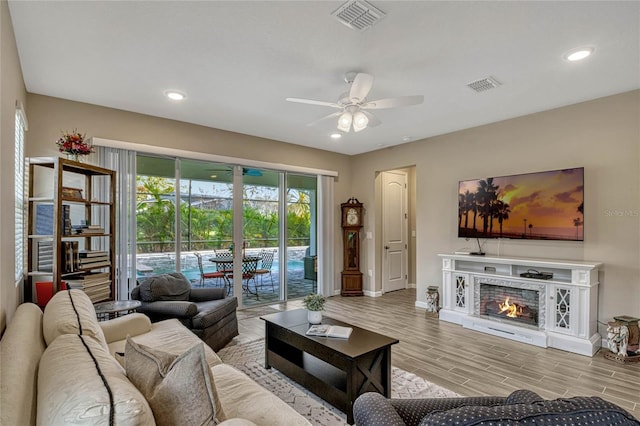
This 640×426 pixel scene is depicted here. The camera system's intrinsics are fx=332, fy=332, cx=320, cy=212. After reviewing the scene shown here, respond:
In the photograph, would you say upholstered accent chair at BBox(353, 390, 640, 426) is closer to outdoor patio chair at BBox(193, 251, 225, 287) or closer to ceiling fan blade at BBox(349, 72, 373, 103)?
ceiling fan blade at BBox(349, 72, 373, 103)

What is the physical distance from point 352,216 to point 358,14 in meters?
4.50

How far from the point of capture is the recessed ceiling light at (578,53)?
2580 millimetres

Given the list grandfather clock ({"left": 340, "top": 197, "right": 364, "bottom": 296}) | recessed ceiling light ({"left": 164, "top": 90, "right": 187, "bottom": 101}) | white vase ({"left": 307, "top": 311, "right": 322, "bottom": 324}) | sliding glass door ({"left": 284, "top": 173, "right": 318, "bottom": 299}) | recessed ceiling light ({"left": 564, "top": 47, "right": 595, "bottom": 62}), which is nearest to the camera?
recessed ceiling light ({"left": 564, "top": 47, "right": 595, "bottom": 62})

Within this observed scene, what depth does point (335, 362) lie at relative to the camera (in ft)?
7.88

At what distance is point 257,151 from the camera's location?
531 centimetres

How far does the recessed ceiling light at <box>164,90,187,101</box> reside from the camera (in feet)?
11.3

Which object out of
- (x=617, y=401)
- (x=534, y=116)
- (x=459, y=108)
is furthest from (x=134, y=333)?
(x=534, y=116)

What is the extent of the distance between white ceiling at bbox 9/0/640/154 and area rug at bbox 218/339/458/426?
272 cm

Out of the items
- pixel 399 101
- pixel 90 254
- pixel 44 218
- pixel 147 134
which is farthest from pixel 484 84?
pixel 44 218

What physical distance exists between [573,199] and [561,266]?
797 millimetres

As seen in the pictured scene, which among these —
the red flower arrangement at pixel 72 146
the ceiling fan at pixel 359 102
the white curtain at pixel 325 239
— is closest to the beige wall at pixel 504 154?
the red flower arrangement at pixel 72 146

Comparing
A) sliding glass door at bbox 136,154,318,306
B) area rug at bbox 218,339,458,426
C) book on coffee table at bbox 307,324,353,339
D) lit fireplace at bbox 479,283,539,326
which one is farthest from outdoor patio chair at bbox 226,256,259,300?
lit fireplace at bbox 479,283,539,326

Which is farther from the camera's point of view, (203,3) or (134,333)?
(134,333)

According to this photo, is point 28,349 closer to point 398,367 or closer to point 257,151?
point 398,367
